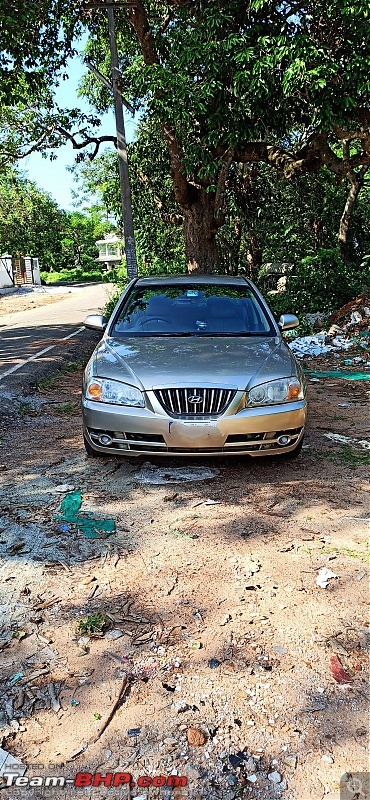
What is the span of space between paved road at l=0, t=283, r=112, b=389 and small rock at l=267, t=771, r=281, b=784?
22.7 feet

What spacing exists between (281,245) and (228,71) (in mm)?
12749

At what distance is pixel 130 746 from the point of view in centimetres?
211

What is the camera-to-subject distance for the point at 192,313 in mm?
5586

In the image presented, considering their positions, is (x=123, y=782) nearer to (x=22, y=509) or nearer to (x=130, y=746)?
(x=130, y=746)

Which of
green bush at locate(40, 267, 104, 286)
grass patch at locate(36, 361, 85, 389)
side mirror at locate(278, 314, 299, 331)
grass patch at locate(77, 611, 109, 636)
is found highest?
side mirror at locate(278, 314, 299, 331)

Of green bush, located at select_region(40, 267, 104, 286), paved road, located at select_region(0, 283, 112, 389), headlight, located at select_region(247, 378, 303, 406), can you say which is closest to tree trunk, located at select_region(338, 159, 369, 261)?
paved road, located at select_region(0, 283, 112, 389)

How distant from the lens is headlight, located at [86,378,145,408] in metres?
4.37

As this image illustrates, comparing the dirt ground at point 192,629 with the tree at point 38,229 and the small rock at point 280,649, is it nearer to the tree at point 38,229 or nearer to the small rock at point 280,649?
the small rock at point 280,649

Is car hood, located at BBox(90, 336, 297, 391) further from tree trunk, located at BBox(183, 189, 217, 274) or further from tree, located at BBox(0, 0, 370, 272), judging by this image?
tree trunk, located at BBox(183, 189, 217, 274)

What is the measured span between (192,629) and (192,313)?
133 inches

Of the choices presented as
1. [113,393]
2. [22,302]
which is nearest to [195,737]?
[113,393]

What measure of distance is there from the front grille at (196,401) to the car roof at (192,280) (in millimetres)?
2021

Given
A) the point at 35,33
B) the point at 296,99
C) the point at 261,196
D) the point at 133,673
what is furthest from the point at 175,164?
the point at 133,673

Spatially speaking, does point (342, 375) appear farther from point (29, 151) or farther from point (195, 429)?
point (29, 151)
